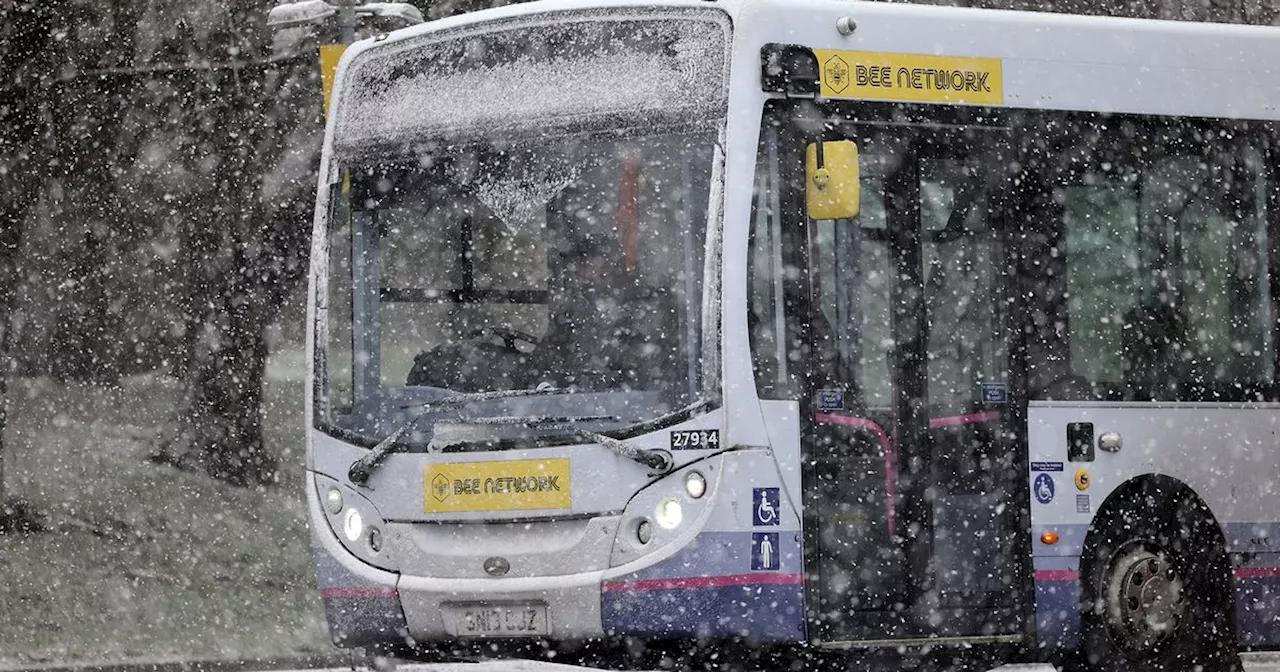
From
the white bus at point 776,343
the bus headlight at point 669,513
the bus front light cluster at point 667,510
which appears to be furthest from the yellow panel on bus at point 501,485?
the bus headlight at point 669,513

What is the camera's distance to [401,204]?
953cm

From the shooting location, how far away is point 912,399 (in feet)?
30.7

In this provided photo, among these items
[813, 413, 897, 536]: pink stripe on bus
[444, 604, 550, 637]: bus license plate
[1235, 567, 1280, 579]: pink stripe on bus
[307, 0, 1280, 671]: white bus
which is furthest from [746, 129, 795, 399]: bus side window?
[1235, 567, 1280, 579]: pink stripe on bus

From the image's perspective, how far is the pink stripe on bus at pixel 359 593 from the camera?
30.4 feet

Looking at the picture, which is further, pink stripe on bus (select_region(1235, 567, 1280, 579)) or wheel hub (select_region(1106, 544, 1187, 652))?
pink stripe on bus (select_region(1235, 567, 1280, 579))

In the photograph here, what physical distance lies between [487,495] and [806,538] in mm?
1356

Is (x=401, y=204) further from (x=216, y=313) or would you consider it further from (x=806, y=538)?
(x=216, y=313)

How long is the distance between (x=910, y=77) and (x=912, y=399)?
1.45m

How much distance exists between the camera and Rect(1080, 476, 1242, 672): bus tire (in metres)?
9.91

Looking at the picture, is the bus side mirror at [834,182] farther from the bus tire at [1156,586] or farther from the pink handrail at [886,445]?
the bus tire at [1156,586]

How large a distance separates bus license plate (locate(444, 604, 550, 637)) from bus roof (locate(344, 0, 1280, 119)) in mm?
2404

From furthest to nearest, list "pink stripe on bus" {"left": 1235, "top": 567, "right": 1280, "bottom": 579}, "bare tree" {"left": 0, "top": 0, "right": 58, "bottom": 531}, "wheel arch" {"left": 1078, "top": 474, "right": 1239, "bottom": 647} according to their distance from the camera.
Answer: "bare tree" {"left": 0, "top": 0, "right": 58, "bottom": 531}, "pink stripe on bus" {"left": 1235, "top": 567, "right": 1280, "bottom": 579}, "wheel arch" {"left": 1078, "top": 474, "right": 1239, "bottom": 647}

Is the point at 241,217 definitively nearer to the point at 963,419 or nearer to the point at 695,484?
the point at 963,419

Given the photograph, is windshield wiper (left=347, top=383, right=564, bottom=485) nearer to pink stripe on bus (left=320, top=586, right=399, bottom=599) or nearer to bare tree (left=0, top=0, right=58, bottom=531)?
pink stripe on bus (left=320, top=586, right=399, bottom=599)
